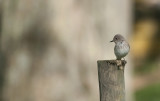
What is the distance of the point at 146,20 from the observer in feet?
62.8

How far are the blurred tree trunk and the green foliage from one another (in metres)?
4.33

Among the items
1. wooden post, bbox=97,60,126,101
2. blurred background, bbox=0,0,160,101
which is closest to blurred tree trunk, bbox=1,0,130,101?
blurred background, bbox=0,0,160,101

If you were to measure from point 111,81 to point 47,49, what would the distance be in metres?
4.63

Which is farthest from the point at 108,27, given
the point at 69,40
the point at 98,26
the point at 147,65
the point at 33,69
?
the point at 147,65

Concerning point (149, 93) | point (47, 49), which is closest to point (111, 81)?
point (47, 49)

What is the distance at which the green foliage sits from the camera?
546 inches

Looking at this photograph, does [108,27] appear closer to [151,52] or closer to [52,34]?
[52,34]

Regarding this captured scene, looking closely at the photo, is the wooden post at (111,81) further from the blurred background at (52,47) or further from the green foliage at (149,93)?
the green foliage at (149,93)

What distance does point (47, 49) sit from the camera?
363 inches

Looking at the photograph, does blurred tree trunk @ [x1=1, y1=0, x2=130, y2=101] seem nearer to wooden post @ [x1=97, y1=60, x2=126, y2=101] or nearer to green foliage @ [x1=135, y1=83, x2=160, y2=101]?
green foliage @ [x1=135, y1=83, x2=160, y2=101]

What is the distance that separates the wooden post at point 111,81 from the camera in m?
4.63

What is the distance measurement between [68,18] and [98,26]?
0.76 metres

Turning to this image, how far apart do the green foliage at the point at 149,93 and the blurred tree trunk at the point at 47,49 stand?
433 centimetres

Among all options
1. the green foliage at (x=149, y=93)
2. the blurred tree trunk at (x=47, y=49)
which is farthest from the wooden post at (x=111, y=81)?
the green foliage at (x=149, y=93)
